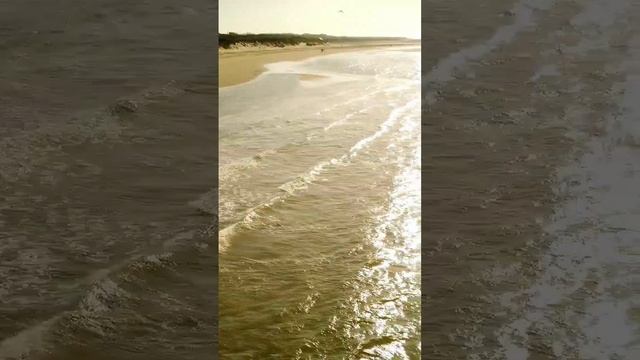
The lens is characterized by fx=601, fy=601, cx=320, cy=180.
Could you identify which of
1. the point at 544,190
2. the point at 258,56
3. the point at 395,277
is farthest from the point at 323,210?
the point at 544,190

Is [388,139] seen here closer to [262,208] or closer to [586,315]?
[262,208]

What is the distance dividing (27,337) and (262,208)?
1.15 m

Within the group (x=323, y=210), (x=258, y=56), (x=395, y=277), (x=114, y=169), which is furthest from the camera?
(x=258, y=56)

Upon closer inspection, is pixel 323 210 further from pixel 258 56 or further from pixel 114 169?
pixel 114 169

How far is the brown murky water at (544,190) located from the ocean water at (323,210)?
0.45 metres

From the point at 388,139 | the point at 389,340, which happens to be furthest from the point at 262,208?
the point at 389,340

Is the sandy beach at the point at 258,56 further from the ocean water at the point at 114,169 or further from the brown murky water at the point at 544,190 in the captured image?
the brown murky water at the point at 544,190

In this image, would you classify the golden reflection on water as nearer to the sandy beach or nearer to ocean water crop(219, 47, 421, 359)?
ocean water crop(219, 47, 421, 359)

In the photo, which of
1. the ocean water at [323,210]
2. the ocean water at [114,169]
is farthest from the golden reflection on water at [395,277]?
the ocean water at [114,169]

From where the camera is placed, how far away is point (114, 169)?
3.22 feet

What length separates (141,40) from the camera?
99 cm

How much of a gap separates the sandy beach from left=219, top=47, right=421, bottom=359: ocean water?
0.08 meters

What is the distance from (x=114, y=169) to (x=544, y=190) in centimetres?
71

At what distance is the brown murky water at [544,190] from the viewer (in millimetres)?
985
